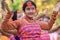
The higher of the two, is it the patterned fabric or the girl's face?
the girl's face

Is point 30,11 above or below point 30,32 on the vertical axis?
above

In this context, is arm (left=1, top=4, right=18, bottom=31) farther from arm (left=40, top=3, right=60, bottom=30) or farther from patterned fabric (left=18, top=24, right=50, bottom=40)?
arm (left=40, top=3, right=60, bottom=30)

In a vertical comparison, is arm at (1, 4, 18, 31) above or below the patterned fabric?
above

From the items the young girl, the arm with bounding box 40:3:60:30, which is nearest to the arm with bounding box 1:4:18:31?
the young girl

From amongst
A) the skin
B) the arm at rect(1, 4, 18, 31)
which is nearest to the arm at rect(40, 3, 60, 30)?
the skin

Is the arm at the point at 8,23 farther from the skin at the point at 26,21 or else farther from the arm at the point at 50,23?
the arm at the point at 50,23

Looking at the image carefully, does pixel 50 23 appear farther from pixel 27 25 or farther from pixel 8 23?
pixel 8 23

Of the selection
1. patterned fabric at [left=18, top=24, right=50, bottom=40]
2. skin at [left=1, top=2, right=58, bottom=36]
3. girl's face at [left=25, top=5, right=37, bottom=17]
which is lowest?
patterned fabric at [left=18, top=24, right=50, bottom=40]

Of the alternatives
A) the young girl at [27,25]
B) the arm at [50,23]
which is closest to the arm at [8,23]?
Answer: the young girl at [27,25]

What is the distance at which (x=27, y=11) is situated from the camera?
1377 millimetres

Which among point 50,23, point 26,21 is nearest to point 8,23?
point 26,21

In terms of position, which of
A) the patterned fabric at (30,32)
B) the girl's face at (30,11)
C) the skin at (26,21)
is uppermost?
the girl's face at (30,11)

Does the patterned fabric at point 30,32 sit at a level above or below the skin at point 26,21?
below

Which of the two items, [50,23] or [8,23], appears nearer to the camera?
[8,23]
